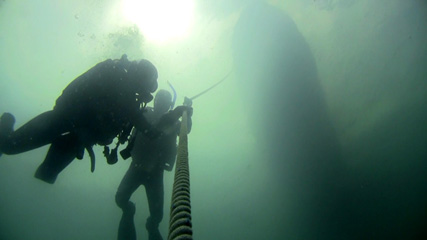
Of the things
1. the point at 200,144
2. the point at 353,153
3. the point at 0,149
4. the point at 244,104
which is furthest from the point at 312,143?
the point at 0,149

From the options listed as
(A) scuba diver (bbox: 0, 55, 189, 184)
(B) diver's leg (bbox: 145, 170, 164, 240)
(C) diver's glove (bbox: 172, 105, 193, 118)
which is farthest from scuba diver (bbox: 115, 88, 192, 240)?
(A) scuba diver (bbox: 0, 55, 189, 184)

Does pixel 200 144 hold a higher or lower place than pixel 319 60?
higher

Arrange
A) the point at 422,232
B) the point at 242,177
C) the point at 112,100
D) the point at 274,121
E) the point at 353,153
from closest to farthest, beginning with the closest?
the point at 112,100
the point at 422,232
the point at 353,153
the point at 274,121
the point at 242,177

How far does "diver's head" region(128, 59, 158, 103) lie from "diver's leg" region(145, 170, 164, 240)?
2.58 metres

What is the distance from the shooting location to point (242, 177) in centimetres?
4512

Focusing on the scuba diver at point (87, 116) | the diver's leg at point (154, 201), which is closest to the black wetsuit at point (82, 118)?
the scuba diver at point (87, 116)

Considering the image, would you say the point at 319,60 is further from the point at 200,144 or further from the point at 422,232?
the point at 200,144

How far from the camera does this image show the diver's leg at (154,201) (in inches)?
236

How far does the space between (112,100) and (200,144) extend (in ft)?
122

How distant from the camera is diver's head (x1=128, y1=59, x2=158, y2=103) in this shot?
4.17 metres

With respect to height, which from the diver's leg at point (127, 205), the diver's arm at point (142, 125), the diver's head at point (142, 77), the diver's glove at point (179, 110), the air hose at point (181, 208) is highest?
the diver's head at point (142, 77)

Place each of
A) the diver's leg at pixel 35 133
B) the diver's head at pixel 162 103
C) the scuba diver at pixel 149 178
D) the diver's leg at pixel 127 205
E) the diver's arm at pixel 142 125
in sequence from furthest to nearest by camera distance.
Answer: the diver's head at pixel 162 103 → the scuba diver at pixel 149 178 → the diver's leg at pixel 127 205 → the diver's arm at pixel 142 125 → the diver's leg at pixel 35 133

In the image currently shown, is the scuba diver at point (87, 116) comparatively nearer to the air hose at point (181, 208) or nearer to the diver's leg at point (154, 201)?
the diver's leg at point (154, 201)

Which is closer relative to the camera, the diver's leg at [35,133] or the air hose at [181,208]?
the air hose at [181,208]
